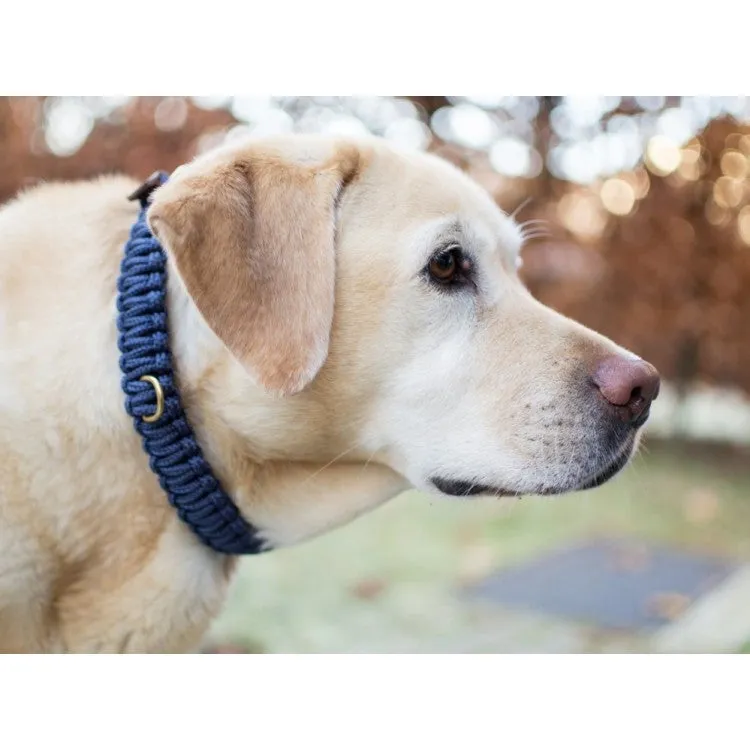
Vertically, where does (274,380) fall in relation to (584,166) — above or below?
above

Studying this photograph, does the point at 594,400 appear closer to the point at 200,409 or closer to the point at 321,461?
the point at 321,461

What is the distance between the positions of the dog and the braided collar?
3 cm

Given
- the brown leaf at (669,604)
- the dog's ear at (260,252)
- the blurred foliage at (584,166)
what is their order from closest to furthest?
the dog's ear at (260,252) < the blurred foliage at (584,166) < the brown leaf at (669,604)

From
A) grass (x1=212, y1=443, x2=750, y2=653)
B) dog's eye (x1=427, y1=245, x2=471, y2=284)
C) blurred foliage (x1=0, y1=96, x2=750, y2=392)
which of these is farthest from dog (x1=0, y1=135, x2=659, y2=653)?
grass (x1=212, y1=443, x2=750, y2=653)

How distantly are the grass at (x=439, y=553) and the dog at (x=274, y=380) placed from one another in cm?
154

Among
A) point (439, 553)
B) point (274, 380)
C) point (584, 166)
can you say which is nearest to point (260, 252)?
point (274, 380)

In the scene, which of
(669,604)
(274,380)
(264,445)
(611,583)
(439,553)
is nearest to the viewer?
(274,380)

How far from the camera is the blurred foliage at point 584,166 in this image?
96.5 inches

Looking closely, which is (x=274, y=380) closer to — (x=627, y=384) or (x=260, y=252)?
(x=260, y=252)

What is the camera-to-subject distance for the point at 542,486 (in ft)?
4.49

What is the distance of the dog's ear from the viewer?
1.22 meters

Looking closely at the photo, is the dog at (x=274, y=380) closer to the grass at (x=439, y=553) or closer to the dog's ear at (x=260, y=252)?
the dog's ear at (x=260, y=252)

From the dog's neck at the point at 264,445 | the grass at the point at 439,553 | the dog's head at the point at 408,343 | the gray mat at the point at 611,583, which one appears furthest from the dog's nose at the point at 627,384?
the gray mat at the point at 611,583

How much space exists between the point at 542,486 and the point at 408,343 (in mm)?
310
